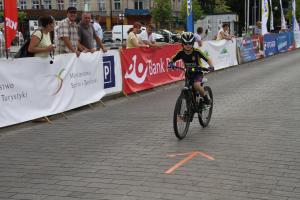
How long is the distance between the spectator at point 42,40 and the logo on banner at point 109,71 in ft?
7.16

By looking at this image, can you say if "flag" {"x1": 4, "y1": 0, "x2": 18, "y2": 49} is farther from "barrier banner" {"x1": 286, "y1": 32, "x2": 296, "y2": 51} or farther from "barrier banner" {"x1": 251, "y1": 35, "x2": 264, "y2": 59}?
"barrier banner" {"x1": 286, "y1": 32, "x2": 296, "y2": 51}

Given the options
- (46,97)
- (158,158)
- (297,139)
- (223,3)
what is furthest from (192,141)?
(223,3)

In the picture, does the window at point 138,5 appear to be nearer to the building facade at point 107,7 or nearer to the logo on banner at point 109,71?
the building facade at point 107,7

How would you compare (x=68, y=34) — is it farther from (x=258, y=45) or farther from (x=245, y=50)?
(x=258, y=45)

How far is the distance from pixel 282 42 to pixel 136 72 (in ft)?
63.4

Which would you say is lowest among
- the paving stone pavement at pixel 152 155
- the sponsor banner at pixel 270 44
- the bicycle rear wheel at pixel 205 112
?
the paving stone pavement at pixel 152 155

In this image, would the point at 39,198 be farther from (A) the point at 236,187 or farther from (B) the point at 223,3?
(B) the point at 223,3

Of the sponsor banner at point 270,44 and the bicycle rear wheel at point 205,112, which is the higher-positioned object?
the sponsor banner at point 270,44

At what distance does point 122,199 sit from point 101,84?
6526mm

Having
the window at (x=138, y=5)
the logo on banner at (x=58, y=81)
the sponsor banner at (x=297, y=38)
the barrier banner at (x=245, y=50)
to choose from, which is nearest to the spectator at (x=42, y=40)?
the logo on banner at (x=58, y=81)

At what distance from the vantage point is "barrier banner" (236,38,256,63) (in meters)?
21.5

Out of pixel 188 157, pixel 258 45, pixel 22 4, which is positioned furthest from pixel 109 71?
pixel 22 4

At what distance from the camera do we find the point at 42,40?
9008 millimetres

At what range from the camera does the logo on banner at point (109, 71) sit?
11.1 metres
